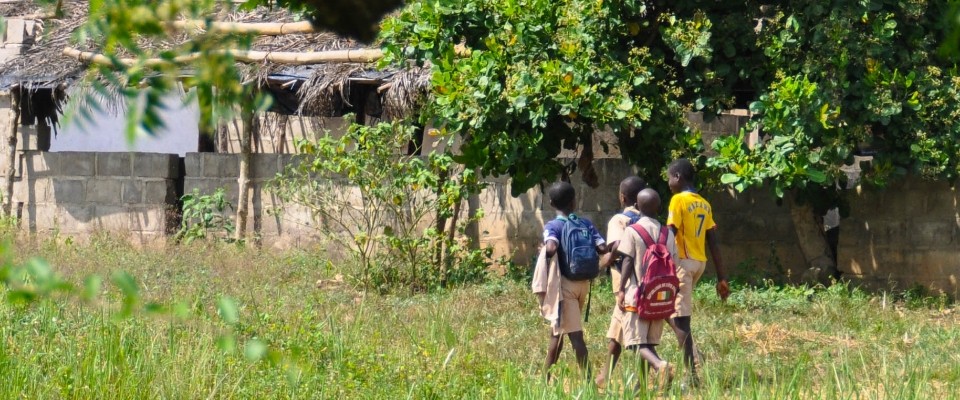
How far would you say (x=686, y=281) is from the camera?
602 centimetres

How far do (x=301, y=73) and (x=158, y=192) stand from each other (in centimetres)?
205

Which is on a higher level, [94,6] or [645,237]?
[94,6]

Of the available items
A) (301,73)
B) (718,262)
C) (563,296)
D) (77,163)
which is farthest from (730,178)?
(77,163)

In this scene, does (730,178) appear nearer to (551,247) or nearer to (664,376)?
(551,247)

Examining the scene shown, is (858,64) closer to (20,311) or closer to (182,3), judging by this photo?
(20,311)

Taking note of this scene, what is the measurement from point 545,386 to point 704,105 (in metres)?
4.49

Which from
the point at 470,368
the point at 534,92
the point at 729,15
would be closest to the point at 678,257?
the point at 470,368

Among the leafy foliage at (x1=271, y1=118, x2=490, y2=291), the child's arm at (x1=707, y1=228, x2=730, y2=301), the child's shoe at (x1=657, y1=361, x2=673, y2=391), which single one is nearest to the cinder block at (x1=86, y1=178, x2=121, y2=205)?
the leafy foliage at (x1=271, y1=118, x2=490, y2=291)

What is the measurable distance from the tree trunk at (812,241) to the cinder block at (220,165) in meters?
5.50

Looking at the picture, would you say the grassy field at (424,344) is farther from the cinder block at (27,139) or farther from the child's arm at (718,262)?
the cinder block at (27,139)

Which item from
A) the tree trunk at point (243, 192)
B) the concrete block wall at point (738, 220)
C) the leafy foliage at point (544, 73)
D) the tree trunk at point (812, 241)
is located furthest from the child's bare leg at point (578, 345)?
the tree trunk at point (243, 192)

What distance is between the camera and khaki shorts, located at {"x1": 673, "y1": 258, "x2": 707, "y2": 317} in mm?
5887

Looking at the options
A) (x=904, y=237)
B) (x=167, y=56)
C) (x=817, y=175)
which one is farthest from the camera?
(x=904, y=237)

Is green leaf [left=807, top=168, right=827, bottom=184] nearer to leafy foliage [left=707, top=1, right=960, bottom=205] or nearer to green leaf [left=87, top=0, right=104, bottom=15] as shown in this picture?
leafy foliage [left=707, top=1, right=960, bottom=205]
